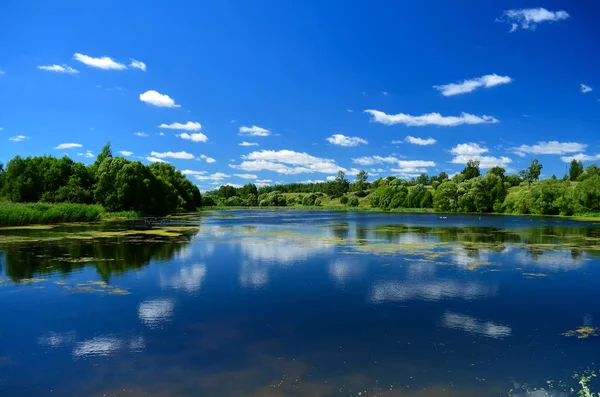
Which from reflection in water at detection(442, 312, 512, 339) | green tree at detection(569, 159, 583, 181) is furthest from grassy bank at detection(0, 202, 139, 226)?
green tree at detection(569, 159, 583, 181)

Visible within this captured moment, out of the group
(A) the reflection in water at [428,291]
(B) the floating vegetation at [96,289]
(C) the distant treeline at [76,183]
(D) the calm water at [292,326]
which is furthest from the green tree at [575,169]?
(B) the floating vegetation at [96,289]

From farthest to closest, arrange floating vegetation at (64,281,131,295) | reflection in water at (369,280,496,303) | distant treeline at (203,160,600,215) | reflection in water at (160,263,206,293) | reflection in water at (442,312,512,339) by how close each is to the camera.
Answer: distant treeline at (203,160,600,215)
reflection in water at (160,263,206,293)
floating vegetation at (64,281,131,295)
reflection in water at (369,280,496,303)
reflection in water at (442,312,512,339)

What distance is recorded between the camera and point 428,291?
1521cm

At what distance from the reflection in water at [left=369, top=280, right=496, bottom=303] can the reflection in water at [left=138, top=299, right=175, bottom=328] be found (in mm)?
6502

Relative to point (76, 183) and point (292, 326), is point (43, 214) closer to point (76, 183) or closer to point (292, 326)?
point (76, 183)

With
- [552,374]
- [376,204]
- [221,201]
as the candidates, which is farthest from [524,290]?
[221,201]

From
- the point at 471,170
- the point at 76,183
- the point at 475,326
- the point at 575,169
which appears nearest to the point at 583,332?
the point at 475,326

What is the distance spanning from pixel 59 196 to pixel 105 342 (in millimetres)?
66986

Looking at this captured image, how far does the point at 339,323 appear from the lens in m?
11.4

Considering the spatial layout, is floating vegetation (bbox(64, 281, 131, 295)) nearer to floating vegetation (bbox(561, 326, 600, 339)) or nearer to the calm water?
the calm water

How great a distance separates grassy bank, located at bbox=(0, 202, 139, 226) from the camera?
4338cm

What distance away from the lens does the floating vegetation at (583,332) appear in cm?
1065

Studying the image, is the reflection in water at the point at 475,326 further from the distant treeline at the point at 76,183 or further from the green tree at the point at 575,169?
the green tree at the point at 575,169

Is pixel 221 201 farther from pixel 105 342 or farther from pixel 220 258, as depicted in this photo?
pixel 105 342
